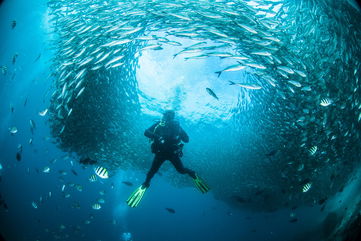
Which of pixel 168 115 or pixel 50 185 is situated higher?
pixel 168 115

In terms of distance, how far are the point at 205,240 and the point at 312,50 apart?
5194 centimetres

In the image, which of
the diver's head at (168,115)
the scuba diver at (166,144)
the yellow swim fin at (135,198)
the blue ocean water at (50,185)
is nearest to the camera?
the yellow swim fin at (135,198)

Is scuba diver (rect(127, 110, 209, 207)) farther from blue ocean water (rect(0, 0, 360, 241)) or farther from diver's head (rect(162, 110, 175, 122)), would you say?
blue ocean water (rect(0, 0, 360, 241))

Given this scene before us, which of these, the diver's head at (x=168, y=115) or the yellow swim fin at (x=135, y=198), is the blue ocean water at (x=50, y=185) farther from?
the diver's head at (x=168, y=115)

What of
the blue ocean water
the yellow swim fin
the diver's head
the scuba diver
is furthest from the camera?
the blue ocean water

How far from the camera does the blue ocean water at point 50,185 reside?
7.29 meters

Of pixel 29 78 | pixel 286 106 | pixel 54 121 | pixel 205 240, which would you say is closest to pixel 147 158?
pixel 54 121

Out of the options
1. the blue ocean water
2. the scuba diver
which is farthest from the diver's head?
the blue ocean water

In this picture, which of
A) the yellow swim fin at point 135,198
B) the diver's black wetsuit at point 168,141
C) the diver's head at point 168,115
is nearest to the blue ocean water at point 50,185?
the yellow swim fin at point 135,198

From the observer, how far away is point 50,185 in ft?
129

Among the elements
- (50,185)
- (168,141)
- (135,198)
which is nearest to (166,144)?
(168,141)

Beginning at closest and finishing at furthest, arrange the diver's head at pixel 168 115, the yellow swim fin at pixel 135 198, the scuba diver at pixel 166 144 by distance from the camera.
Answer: the yellow swim fin at pixel 135 198, the scuba diver at pixel 166 144, the diver's head at pixel 168 115

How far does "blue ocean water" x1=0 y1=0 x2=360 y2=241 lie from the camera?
7289 millimetres

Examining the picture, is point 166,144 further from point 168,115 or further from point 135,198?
point 135,198
